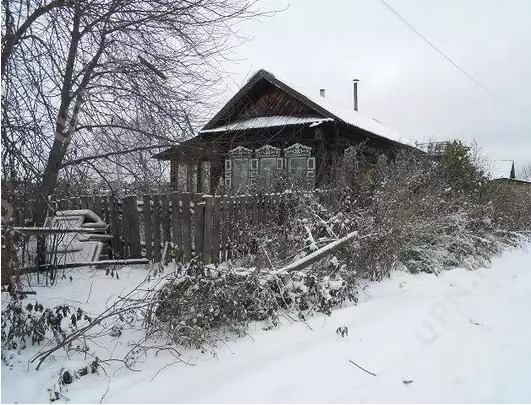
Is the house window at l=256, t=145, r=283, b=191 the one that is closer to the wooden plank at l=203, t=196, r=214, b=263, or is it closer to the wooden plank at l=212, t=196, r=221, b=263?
the wooden plank at l=212, t=196, r=221, b=263

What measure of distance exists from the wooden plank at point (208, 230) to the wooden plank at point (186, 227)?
26 centimetres

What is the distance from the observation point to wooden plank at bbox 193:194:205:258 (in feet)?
21.7

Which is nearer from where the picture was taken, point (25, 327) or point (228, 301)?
point (25, 327)

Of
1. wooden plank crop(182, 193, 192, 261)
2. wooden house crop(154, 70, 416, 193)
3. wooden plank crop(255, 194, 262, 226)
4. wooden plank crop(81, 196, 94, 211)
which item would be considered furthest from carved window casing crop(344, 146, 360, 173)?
wooden plank crop(81, 196, 94, 211)

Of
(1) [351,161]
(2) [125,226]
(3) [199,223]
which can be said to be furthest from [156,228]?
(1) [351,161]

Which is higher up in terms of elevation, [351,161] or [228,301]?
[351,161]

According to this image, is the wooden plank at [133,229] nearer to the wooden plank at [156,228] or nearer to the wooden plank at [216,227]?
the wooden plank at [156,228]

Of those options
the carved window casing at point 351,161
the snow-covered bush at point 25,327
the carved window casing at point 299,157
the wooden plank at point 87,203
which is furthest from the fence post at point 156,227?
Answer: the carved window casing at point 299,157

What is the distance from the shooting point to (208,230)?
6586mm

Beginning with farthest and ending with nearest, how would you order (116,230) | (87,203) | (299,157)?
(299,157), (87,203), (116,230)

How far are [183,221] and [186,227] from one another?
4.6 inches

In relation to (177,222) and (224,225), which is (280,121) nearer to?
(224,225)

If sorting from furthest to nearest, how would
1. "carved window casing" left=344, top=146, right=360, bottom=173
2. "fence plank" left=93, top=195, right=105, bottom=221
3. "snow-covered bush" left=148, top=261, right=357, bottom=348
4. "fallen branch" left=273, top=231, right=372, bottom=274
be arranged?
"carved window casing" left=344, top=146, right=360, bottom=173
"fence plank" left=93, top=195, right=105, bottom=221
"fallen branch" left=273, top=231, right=372, bottom=274
"snow-covered bush" left=148, top=261, right=357, bottom=348

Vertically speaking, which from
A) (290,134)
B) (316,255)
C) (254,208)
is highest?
(290,134)
